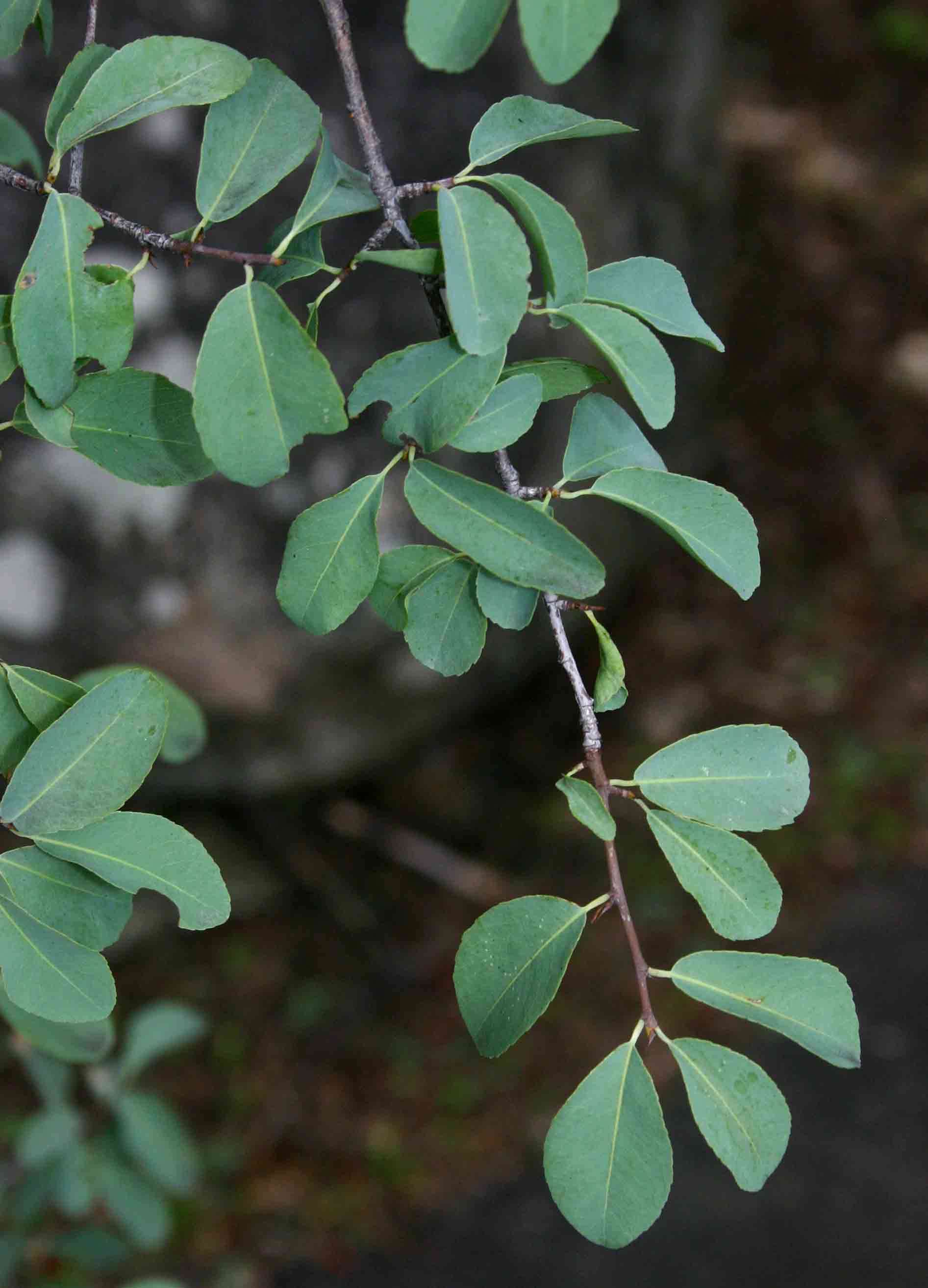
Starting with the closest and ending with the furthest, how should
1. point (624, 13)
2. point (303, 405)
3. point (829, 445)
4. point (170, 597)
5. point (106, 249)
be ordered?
point (303, 405) < point (106, 249) < point (170, 597) < point (624, 13) < point (829, 445)

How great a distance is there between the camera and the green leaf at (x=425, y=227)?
0.56 metres

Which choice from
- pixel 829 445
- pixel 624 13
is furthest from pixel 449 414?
pixel 829 445

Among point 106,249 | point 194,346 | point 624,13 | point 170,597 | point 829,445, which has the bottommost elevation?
point 829,445

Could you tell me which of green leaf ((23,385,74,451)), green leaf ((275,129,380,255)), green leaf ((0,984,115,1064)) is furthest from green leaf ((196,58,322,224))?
green leaf ((0,984,115,1064))

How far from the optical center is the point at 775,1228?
1.85m

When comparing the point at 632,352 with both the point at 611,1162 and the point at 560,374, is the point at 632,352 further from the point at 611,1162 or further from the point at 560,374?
the point at 611,1162

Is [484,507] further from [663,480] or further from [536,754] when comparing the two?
[536,754]

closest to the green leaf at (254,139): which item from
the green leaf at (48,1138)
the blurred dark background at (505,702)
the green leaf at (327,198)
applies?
the green leaf at (327,198)

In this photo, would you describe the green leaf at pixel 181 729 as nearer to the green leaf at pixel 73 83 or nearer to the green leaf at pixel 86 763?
the green leaf at pixel 86 763

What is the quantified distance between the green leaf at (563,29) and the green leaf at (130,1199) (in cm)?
152

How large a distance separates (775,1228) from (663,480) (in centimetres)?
168

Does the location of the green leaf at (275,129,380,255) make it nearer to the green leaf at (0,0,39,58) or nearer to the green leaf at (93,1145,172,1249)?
the green leaf at (0,0,39,58)

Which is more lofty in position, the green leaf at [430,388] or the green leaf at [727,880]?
the green leaf at [430,388]

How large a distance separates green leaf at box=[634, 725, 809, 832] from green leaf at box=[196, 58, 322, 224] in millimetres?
342
